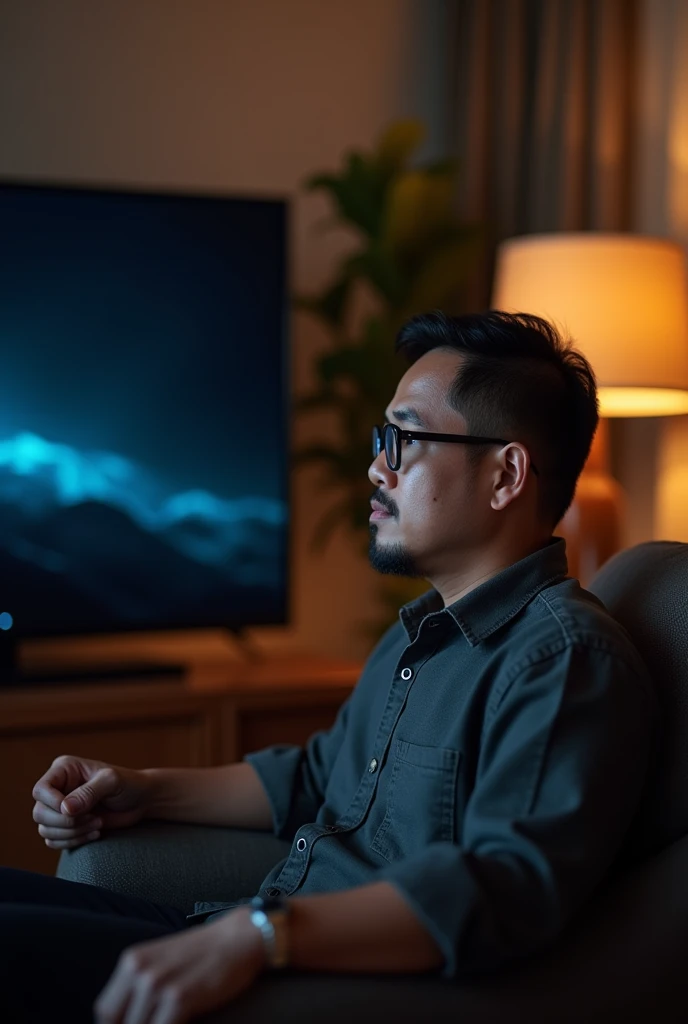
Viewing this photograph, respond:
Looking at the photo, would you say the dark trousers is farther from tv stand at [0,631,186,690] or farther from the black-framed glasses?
tv stand at [0,631,186,690]

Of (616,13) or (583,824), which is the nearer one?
(583,824)

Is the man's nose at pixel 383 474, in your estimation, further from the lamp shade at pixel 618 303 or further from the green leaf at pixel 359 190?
the green leaf at pixel 359 190

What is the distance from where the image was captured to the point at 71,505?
261 cm

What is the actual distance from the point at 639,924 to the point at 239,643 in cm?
189

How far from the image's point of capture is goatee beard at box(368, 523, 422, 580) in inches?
58.5

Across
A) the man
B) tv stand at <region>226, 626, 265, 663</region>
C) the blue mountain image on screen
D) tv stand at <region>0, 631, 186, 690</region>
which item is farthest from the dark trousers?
tv stand at <region>226, 626, 265, 663</region>

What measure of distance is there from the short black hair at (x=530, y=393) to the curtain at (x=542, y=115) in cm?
159

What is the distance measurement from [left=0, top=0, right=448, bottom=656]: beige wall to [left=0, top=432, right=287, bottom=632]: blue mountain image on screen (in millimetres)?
426

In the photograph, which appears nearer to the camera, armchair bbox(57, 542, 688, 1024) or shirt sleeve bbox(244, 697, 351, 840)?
armchair bbox(57, 542, 688, 1024)

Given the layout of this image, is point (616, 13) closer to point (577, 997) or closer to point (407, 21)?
point (407, 21)

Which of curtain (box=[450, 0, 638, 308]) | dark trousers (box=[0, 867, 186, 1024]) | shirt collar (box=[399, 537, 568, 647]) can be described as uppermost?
curtain (box=[450, 0, 638, 308])

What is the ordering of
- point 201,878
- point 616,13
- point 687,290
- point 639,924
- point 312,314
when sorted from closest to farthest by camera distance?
1. point 639,924
2. point 201,878
3. point 687,290
4. point 616,13
5. point 312,314

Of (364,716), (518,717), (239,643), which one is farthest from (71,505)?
(518,717)

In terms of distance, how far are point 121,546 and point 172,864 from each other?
3.90 feet
